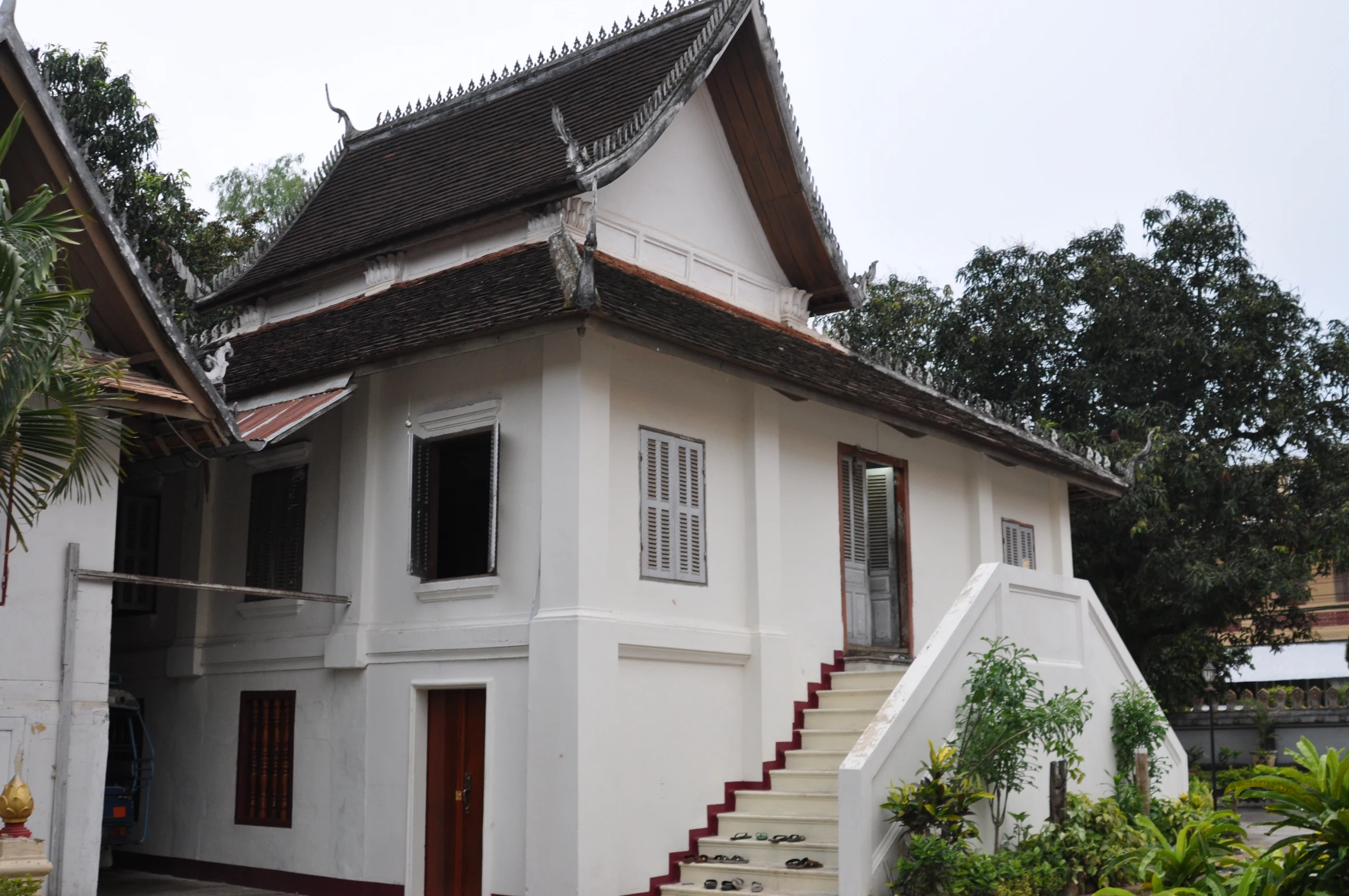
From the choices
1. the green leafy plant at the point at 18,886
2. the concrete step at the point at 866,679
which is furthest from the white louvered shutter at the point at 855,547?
the green leafy plant at the point at 18,886

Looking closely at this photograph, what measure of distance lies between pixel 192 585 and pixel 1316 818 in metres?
8.14

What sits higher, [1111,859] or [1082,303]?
[1082,303]

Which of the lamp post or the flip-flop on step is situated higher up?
the lamp post

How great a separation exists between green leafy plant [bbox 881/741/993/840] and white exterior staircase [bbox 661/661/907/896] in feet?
1.67

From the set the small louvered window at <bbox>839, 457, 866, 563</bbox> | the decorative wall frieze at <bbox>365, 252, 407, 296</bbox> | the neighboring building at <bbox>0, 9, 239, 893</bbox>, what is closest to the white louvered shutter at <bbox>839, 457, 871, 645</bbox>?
the small louvered window at <bbox>839, 457, 866, 563</bbox>

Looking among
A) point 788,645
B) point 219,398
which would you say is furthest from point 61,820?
point 788,645

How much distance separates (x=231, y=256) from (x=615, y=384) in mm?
11884

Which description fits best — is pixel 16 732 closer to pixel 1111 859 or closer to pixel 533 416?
pixel 533 416

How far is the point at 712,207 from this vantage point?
1504 centimetres

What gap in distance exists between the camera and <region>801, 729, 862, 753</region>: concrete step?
12266 millimetres

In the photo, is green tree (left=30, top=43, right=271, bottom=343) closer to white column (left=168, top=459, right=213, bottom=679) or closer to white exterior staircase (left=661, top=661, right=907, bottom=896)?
white column (left=168, top=459, right=213, bottom=679)

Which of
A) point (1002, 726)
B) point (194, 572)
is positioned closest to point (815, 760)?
point (1002, 726)

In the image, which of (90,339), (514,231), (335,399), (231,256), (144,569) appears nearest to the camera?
(90,339)

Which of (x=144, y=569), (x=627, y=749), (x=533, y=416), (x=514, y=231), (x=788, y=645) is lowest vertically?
(x=627, y=749)
